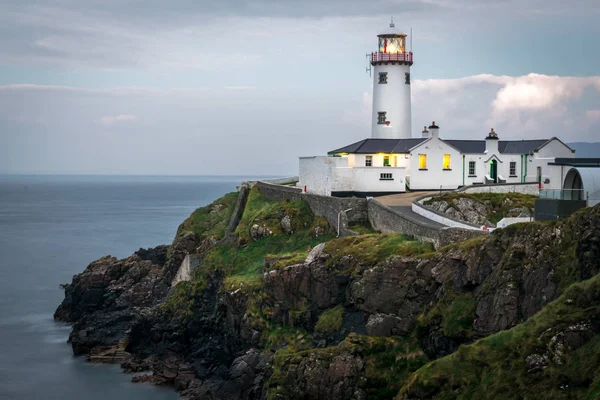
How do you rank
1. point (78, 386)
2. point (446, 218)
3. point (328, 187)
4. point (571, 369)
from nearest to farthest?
1. point (571, 369)
2. point (446, 218)
3. point (78, 386)
4. point (328, 187)

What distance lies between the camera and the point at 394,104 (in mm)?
69062

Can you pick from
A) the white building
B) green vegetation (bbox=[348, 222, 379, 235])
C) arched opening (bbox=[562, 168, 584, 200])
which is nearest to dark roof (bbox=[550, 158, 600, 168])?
arched opening (bbox=[562, 168, 584, 200])

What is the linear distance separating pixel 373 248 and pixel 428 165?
62.8 feet

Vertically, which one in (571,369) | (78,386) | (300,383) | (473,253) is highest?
(473,253)

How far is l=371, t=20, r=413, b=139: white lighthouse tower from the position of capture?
6906 cm

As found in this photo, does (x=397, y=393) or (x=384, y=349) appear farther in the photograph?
(x=384, y=349)

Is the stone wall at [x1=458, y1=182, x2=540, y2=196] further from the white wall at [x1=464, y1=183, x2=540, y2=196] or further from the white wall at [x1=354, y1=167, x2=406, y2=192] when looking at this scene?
the white wall at [x1=354, y1=167, x2=406, y2=192]

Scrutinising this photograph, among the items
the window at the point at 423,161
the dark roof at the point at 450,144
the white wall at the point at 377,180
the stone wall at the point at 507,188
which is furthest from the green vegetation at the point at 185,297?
the stone wall at the point at 507,188

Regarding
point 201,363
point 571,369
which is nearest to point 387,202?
point 201,363

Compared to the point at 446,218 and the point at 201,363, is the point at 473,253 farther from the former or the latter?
the point at 201,363

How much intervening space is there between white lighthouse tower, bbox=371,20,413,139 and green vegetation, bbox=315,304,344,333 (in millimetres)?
27176

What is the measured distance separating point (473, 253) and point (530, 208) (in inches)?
658

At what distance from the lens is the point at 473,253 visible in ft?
124

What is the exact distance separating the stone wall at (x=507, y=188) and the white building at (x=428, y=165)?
159 centimetres
